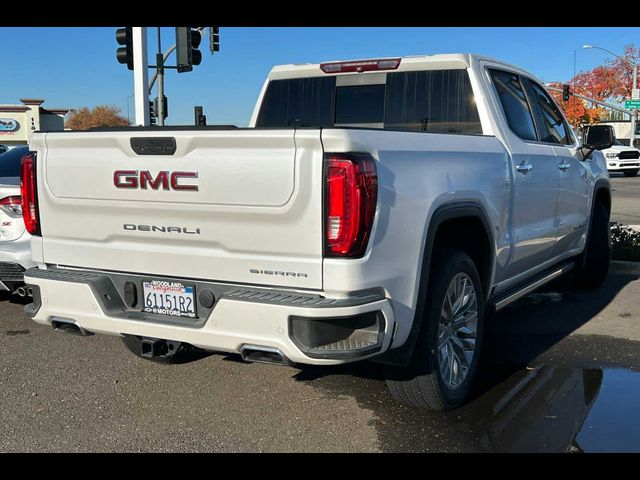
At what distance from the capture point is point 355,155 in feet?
9.98

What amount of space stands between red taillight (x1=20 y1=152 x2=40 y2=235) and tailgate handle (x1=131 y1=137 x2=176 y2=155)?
84 cm

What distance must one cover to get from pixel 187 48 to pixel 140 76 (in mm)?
1497

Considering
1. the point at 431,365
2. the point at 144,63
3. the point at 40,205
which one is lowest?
the point at 431,365

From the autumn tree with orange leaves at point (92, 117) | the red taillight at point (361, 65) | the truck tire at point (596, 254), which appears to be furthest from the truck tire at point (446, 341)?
the autumn tree with orange leaves at point (92, 117)

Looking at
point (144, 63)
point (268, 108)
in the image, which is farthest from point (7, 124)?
point (268, 108)

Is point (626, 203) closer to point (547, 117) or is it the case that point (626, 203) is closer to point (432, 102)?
point (547, 117)

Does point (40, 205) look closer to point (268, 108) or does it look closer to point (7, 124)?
point (268, 108)

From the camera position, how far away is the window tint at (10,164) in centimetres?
683

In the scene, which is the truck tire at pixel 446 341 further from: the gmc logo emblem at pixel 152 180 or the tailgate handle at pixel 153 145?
the tailgate handle at pixel 153 145

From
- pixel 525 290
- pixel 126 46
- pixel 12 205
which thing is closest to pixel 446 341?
pixel 525 290

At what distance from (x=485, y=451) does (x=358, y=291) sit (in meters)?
1.14

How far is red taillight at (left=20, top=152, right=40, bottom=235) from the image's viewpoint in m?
3.97

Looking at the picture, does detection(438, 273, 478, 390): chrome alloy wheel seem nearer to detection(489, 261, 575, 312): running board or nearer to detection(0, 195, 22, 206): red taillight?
detection(489, 261, 575, 312): running board

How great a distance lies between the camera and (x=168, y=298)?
11.6 ft
